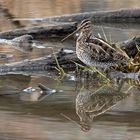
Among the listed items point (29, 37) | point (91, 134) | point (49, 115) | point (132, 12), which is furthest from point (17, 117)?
point (132, 12)

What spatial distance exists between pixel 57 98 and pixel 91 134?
154 centimetres

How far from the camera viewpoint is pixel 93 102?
7059 millimetres

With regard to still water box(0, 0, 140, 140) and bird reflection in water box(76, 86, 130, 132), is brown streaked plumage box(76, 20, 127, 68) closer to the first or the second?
still water box(0, 0, 140, 140)

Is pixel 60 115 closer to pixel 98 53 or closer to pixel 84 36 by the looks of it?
pixel 98 53

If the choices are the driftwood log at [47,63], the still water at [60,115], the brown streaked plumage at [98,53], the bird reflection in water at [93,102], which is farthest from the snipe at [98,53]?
the driftwood log at [47,63]

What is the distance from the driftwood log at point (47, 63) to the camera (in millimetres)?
8734

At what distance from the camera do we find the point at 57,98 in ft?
23.4

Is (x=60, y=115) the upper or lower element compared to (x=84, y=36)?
lower

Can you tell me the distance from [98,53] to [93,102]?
1207mm

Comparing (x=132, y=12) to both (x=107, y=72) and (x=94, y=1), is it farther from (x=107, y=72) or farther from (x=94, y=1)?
(x=107, y=72)

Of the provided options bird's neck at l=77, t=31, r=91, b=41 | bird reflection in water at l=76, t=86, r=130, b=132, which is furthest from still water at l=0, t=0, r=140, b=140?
bird's neck at l=77, t=31, r=91, b=41

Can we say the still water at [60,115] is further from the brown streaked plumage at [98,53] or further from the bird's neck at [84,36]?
the bird's neck at [84,36]

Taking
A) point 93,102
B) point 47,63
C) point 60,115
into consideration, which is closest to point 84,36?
point 47,63

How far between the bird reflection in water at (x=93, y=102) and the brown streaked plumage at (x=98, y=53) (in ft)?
1.65
